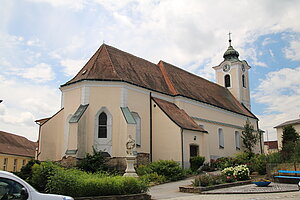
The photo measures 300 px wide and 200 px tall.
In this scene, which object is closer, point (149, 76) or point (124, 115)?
point (124, 115)

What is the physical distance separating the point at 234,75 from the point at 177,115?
1920 cm

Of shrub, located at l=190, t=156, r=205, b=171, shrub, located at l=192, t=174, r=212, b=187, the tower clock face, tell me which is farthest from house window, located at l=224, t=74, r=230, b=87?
shrub, located at l=192, t=174, r=212, b=187

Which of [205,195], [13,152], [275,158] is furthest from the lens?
[13,152]

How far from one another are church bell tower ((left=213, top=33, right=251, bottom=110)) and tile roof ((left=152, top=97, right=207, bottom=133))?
17015mm

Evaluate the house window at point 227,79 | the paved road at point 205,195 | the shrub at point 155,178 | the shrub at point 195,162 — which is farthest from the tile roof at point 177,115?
the house window at point 227,79

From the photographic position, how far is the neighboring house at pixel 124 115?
890 inches

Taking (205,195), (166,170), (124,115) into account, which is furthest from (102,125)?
(205,195)

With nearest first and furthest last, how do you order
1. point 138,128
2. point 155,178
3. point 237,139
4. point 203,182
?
point 203,182 → point 155,178 → point 138,128 → point 237,139

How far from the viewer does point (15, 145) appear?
42.7 metres

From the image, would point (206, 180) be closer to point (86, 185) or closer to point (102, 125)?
point (86, 185)

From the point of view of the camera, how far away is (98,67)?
24.7 metres

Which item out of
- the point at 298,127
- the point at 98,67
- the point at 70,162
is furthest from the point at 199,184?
the point at 298,127

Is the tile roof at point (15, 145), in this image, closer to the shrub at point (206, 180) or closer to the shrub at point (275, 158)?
the shrub at point (206, 180)

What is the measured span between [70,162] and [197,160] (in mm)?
9451
